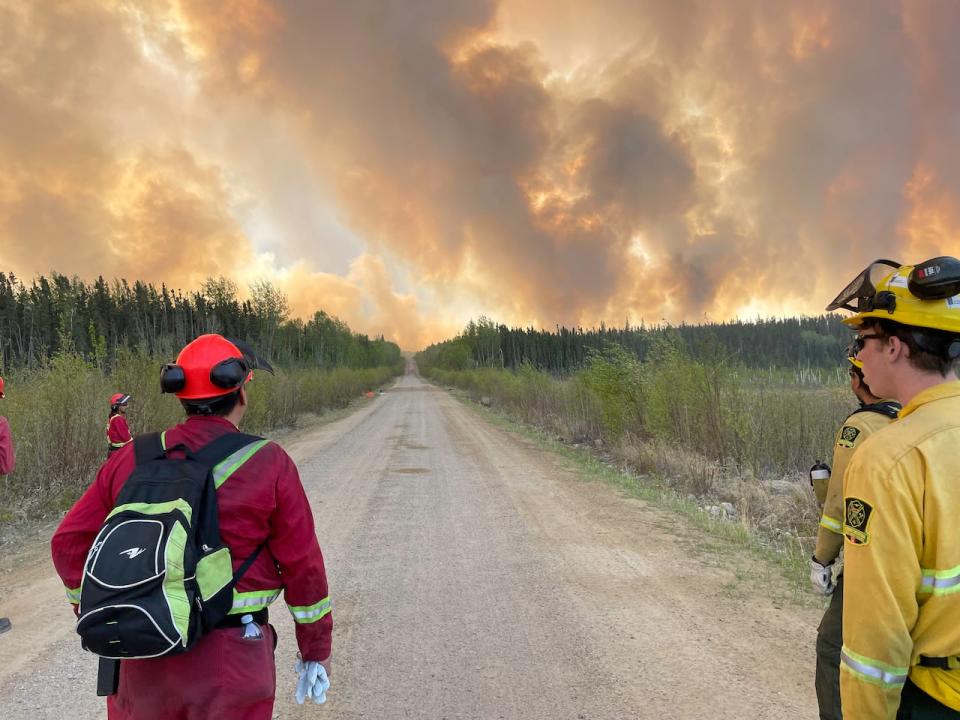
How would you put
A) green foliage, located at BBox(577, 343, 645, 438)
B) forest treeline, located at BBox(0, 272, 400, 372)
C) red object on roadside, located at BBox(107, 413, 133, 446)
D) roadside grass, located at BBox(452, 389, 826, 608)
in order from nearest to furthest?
roadside grass, located at BBox(452, 389, 826, 608), red object on roadside, located at BBox(107, 413, 133, 446), green foliage, located at BBox(577, 343, 645, 438), forest treeline, located at BBox(0, 272, 400, 372)

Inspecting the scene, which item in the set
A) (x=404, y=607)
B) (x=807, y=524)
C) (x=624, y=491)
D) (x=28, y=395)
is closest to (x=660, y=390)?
(x=624, y=491)

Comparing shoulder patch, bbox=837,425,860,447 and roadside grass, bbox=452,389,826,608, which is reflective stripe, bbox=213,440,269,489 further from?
roadside grass, bbox=452,389,826,608

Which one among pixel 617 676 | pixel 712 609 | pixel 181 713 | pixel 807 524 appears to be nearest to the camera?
pixel 181 713

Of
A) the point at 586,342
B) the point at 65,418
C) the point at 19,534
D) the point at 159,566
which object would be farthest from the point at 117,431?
the point at 586,342

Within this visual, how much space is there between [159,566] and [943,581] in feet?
6.84

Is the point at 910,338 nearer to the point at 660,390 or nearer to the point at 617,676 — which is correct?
the point at 617,676

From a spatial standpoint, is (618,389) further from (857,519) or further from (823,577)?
(857,519)

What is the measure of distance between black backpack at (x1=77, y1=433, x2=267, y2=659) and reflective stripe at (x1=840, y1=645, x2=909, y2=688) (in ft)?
6.01

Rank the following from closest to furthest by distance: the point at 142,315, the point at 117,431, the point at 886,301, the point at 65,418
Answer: the point at 886,301
the point at 117,431
the point at 65,418
the point at 142,315

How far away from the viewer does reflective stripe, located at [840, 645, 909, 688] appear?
141 cm

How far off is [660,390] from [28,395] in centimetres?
1157

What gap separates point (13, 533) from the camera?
7.49 m

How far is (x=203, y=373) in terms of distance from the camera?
6.63 feet

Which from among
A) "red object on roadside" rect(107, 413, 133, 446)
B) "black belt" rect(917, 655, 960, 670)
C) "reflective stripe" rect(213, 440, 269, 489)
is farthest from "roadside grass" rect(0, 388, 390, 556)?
"black belt" rect(917, 655, 960, 670)
